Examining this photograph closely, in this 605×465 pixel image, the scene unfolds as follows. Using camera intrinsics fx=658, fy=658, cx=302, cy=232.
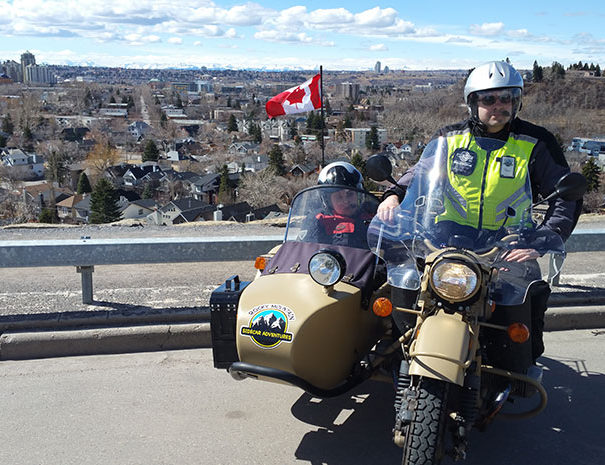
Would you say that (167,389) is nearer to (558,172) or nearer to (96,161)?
(558,172)

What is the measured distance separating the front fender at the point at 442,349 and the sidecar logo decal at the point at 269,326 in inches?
28.9

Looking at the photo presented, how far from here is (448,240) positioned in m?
3.82

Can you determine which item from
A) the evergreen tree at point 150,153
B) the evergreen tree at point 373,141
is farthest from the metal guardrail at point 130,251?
the evergreen tree at point 150,153

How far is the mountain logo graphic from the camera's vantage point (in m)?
3.74

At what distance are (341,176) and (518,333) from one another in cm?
200

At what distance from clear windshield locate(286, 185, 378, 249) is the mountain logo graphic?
87 centimetres

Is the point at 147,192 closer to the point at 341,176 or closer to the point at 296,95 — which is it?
the point at 296,95

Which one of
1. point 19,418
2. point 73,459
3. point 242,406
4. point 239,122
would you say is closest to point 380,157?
point 242,406

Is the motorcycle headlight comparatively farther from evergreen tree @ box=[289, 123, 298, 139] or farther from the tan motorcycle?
evergreen tree @ box=[289, 123, 298, 139]

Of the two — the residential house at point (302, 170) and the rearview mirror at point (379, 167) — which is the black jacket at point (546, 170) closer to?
the rearview mirror at point (379, 167)

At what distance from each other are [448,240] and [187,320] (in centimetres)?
278

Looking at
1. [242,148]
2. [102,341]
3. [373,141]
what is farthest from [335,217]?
[242,148]

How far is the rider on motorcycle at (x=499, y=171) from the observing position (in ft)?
12.7

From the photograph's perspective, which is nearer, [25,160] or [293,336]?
[293,336]
